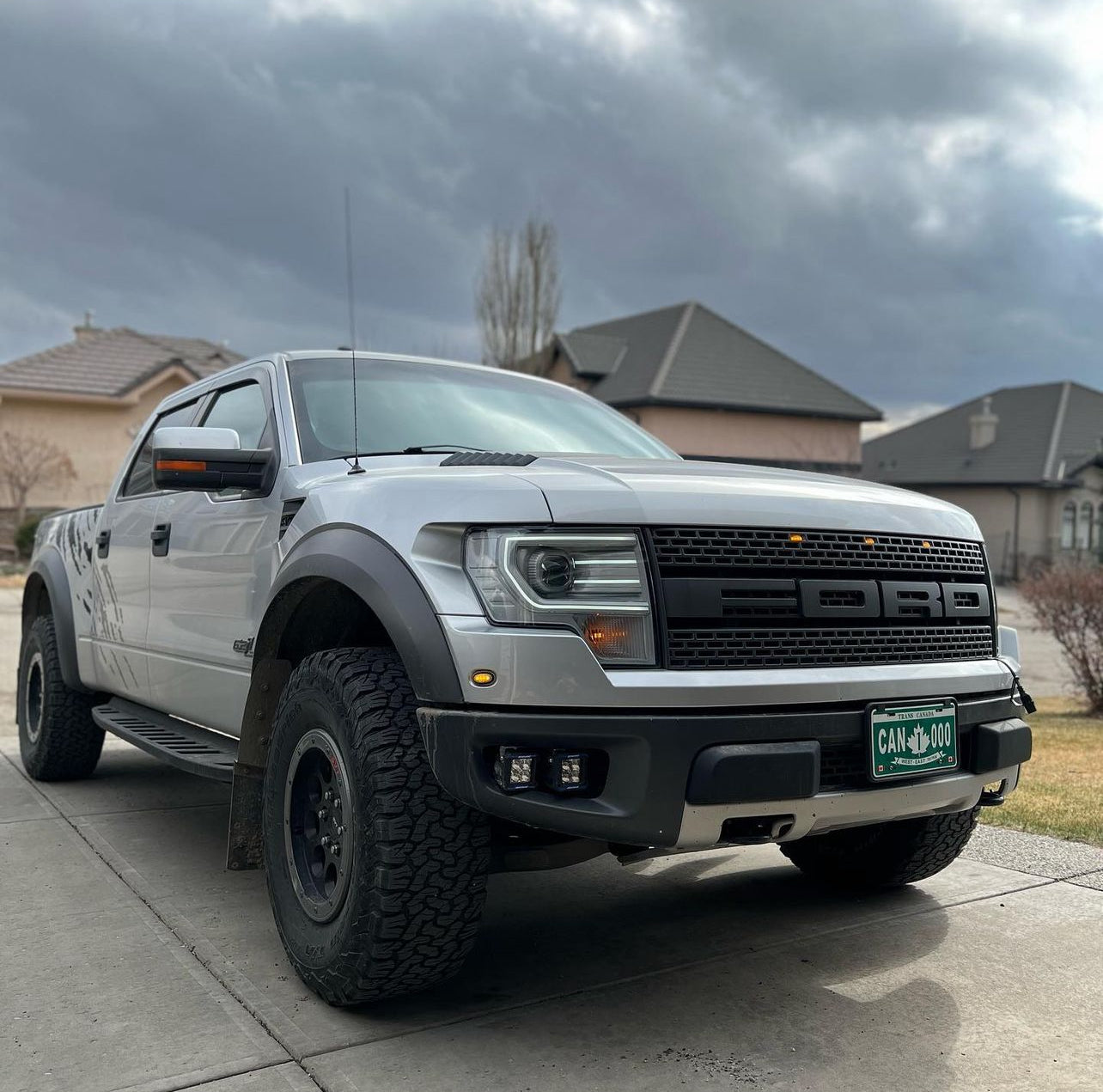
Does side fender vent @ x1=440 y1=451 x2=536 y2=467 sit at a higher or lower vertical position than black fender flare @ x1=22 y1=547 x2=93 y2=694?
higher

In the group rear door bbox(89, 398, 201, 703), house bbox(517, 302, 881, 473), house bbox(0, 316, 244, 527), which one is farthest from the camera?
house bbox(517, 302, 881, 473)

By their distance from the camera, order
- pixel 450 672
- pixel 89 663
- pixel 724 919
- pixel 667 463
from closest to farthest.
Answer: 1. pixel 450 672
2. pixel 667 463
3. pixel 724 919
4. pixel 89 663

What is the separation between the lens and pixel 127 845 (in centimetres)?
485

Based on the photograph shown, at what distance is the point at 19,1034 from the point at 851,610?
7.79 feet

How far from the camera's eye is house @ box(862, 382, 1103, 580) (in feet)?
134

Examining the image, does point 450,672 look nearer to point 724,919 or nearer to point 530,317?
point 724,919

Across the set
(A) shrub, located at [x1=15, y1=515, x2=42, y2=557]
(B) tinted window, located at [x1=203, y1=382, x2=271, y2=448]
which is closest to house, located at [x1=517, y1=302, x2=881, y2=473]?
(A) shrub, located at [x1=15, y1=515, x2=42, y2=557]

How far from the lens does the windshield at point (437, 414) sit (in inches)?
156

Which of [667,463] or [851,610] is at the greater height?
[667,463]

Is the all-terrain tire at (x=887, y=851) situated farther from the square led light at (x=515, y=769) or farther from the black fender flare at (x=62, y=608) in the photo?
the black fender flare at (x=62, y=608)

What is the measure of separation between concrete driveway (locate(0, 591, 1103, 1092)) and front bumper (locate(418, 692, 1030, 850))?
59 cm

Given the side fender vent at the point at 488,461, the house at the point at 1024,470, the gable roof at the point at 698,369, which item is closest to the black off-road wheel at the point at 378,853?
the side fender vent at the point at 488,461

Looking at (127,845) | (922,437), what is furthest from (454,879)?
(922,437)

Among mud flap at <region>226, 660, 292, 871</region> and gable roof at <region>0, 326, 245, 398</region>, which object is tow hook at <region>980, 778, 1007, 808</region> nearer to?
mud flap at <region>226, 660, 292, 871</region>
